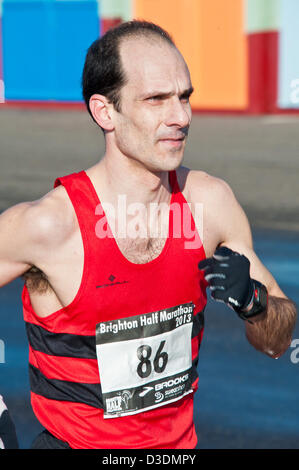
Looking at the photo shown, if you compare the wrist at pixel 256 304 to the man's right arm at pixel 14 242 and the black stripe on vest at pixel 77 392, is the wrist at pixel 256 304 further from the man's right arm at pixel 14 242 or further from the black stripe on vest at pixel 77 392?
the man's right arm at pixel 14 242

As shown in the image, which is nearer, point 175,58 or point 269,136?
point 175,58

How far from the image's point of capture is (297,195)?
1171 centimetres

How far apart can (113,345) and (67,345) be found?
16 cm

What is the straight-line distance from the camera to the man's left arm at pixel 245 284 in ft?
10.3

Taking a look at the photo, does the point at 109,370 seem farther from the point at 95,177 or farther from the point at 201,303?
the point at 95,177

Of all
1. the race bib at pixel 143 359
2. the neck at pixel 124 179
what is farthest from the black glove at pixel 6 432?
the neck at pixel 124 179

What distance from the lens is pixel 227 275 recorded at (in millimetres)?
3135

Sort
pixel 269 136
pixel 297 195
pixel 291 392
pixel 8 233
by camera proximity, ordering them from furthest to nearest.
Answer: pixel 269 136
pixel 297 195
pixel 291 392
pixel 8 233

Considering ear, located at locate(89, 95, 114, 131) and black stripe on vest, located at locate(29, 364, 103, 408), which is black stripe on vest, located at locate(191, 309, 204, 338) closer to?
black stripe on vest, located at locate(29, 364, 103, 408)

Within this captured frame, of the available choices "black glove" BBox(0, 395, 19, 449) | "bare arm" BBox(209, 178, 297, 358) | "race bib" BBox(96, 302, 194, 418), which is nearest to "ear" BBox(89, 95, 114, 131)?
"bare arm" BBox(209, 178, 297, 358)

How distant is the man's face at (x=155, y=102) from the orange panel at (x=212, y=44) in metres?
17.7

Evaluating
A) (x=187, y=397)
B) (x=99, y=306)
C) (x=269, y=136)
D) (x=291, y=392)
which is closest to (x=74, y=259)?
(x=99, y=306)

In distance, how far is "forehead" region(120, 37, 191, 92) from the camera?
10.4 feet

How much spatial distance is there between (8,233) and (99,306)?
0.39 meters
